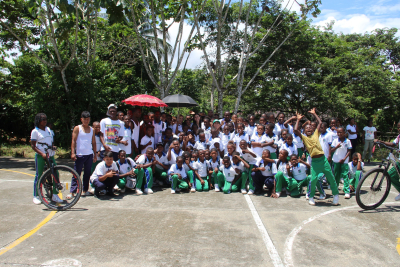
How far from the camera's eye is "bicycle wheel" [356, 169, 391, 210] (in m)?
5.59

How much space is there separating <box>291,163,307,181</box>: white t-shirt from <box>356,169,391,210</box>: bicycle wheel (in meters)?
1.40

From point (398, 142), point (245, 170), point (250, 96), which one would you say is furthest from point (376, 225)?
point (250, 96)

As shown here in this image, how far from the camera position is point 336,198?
6020mm

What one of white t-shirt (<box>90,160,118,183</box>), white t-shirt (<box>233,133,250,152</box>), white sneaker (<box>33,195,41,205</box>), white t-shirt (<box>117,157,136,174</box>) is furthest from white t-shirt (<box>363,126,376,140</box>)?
white sneaker (<box>33,195,41,205</box>)

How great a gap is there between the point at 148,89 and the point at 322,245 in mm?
15928

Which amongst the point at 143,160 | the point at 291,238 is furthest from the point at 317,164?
the point at 143,160

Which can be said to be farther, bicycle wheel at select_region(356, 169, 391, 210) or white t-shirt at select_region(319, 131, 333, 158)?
white t-shirt at select_region(319, 131, 333, 158)

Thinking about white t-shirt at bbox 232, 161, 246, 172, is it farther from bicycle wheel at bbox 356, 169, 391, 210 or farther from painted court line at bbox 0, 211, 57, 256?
painted court line at bbox 0, 211, 57, 256

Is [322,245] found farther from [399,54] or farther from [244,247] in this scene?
[399,54]

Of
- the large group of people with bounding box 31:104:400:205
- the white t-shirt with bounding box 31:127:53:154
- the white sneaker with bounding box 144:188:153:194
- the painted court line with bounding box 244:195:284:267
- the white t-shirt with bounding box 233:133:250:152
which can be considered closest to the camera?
the painted court line with bounding box 244:195:284:267

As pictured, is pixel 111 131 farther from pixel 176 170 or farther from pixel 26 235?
pixel 26 235

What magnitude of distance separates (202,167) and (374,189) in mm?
3686

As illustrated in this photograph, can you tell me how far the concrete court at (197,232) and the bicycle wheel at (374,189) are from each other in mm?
185

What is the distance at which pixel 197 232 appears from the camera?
4430 millimetres
